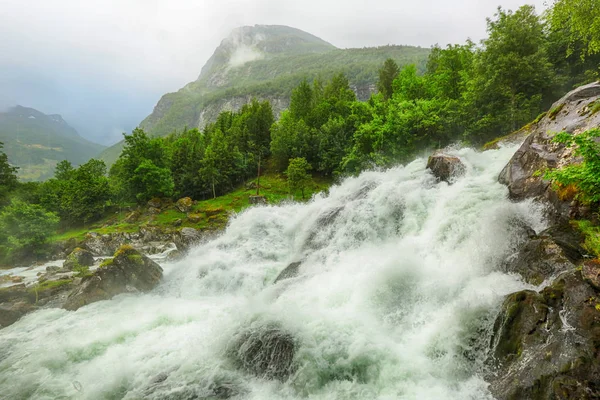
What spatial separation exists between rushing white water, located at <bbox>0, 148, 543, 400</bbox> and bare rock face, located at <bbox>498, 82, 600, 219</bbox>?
897 mm

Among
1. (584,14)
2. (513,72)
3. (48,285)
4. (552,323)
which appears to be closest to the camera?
(552,323)

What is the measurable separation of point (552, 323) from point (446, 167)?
13.5 meters

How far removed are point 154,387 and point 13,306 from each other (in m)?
16.3

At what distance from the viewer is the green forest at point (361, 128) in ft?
88.0

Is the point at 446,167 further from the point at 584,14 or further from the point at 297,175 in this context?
the point at 297,175

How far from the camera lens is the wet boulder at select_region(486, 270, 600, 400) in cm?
640

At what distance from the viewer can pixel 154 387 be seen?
362 inches

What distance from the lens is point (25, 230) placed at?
121ft

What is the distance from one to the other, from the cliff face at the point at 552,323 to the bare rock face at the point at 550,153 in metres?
1.09

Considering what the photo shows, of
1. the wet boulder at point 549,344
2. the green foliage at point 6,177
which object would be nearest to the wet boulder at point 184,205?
the green foliage at point 6,177

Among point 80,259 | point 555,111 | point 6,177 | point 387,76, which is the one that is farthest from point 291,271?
point 6,177

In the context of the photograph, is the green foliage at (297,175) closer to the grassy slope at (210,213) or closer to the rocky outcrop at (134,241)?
the grassy slope at (210,213)

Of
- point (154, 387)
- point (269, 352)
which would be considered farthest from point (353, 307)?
point (154, 387)

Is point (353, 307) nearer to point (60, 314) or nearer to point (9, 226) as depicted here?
point (60, 314)
